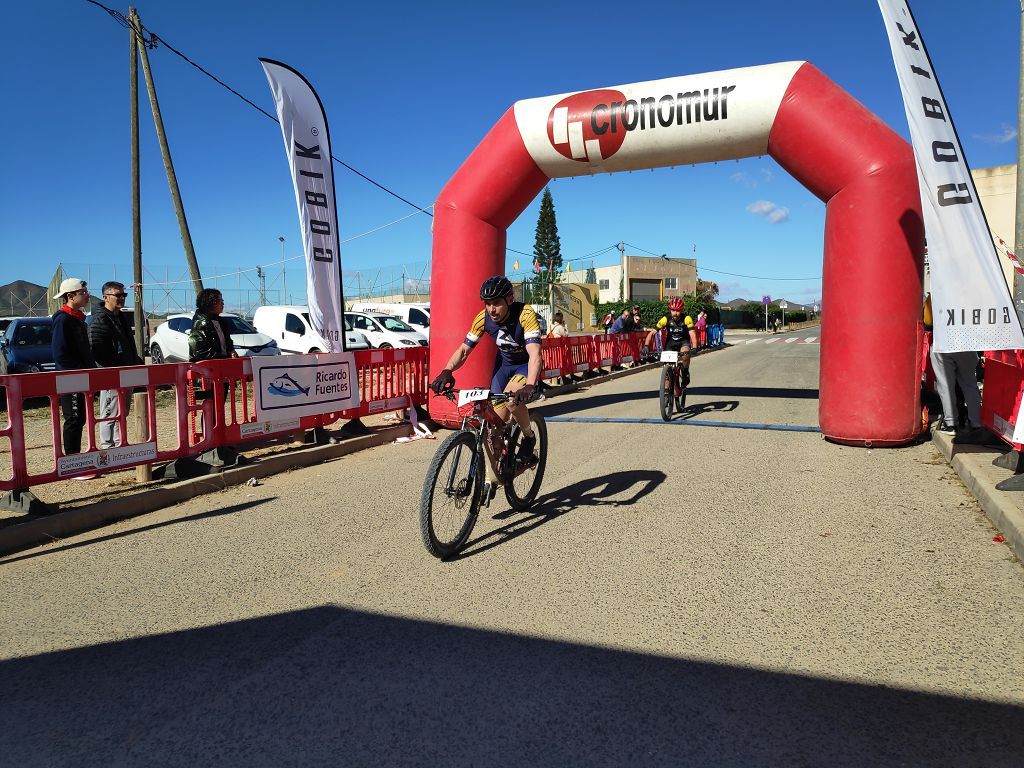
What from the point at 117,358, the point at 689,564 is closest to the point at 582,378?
the point at 117,358

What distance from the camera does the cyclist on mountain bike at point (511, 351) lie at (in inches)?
195

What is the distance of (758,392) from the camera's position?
13805 mm

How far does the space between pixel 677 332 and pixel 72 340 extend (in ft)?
25.9

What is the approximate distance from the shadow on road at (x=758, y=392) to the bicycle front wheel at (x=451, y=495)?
9.73 meters

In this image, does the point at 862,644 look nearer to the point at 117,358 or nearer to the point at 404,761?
the point at 404,761

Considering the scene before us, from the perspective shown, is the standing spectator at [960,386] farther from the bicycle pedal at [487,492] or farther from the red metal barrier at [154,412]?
the red metal barrier at [154,412]

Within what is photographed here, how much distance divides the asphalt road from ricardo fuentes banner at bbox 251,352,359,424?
1824mm

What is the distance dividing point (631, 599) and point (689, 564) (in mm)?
708

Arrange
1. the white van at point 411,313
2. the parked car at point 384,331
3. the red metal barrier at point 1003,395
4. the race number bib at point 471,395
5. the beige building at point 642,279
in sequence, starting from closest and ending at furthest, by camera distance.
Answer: the race number bib at point 471,395 < the red metal barrier at point 1003,395 < the parked car at point 384,331 < the white van at point 411,313 < the beige building at point 642,279

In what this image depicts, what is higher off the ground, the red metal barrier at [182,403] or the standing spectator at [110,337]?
the standing spectator at [110,337]

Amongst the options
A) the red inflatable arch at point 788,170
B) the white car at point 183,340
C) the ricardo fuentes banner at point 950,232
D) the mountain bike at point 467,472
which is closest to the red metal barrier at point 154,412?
Result: the red inflatable arch at point 788,170

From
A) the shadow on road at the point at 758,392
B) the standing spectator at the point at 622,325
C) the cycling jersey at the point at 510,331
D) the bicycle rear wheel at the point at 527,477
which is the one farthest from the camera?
the standing spectator at the point at 622,325

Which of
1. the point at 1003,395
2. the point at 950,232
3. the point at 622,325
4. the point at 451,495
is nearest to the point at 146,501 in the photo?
the point at 451,495

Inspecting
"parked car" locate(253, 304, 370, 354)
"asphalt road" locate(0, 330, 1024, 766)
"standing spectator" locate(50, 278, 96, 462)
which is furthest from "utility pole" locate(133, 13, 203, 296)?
"asphalt road" locate(0, 330, 1024, 766)
